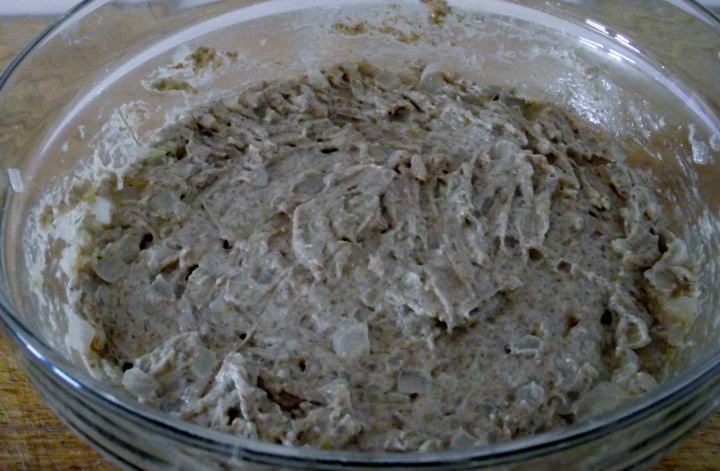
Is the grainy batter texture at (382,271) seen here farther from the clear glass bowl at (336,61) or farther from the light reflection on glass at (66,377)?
the light reflection on glass at (66,377)

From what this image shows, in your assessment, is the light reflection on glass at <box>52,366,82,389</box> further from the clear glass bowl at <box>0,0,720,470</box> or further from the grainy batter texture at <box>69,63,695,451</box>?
the grainy batter texture at <box>69,63,695,451</box>

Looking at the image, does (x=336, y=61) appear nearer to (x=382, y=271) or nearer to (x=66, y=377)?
(x=382, y=271)

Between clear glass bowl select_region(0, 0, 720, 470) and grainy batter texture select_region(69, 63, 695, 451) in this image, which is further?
grainy batter texture select_region(69, 63, 695, 451)

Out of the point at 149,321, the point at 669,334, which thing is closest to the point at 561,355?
the point at 669,334

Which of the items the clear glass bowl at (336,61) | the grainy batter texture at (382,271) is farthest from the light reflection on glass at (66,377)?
the grainy batter texture at (382,271)

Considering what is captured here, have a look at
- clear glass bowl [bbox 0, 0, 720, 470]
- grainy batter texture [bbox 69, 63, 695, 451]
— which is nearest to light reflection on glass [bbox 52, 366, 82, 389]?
clear glass bowl [bbox 0, 0, 720, 470]

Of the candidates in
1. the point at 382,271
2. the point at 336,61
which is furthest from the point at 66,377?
the point at 336,61
